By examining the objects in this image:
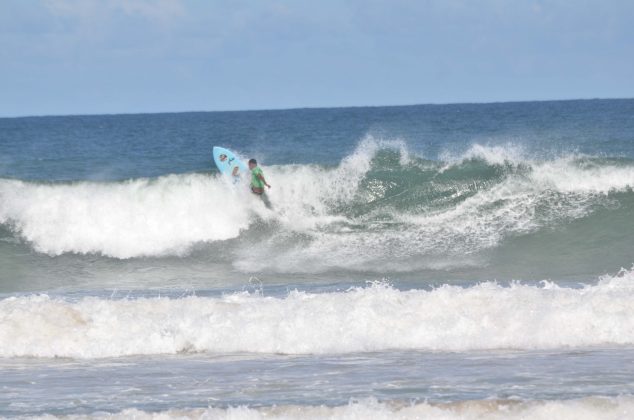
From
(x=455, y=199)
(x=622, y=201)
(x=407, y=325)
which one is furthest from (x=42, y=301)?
(x=622, y=201)

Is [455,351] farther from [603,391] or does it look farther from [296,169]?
[296,169]

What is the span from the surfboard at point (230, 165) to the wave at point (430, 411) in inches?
495

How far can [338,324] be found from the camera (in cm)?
927

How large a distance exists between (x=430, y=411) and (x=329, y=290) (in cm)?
617

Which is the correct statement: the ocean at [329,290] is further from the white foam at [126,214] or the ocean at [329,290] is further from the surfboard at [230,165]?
the surfboard at [230,165]

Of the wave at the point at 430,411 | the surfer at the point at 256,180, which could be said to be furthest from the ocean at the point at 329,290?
the surfer at the point at 256,180

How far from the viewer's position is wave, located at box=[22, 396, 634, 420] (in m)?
6.34

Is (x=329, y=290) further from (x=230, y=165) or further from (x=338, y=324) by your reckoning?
(x=230, y=165)

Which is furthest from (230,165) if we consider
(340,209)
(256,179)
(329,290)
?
(329,290)

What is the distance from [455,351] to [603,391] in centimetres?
195

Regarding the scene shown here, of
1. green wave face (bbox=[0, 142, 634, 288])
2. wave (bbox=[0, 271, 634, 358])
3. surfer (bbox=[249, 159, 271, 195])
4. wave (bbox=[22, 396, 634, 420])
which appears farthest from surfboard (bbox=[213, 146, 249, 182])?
wave (bbox=[22, 396, 634, 420])

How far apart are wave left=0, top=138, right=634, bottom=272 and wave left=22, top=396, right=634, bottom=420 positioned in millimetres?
8003

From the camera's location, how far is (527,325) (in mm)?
9086

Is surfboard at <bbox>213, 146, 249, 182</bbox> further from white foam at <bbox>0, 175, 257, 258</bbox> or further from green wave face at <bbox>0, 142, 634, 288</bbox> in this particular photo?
green wave face at <bbox>0, 142, 634, 288</bbox>
